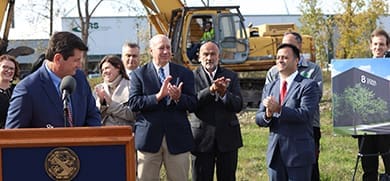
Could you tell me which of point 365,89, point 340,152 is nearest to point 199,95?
point 365,89

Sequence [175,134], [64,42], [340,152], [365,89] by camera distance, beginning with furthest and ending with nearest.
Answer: [340,152], [365,89], [175,134], [64,42]

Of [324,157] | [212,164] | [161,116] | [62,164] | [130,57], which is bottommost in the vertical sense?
[324,157]

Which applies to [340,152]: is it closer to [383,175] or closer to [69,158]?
[383,175]

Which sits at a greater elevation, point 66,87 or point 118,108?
point 66,87

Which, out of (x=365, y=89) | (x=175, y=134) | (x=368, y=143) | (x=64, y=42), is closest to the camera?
(x=64, y=42)

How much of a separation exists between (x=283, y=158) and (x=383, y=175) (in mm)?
1874

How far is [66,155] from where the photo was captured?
3.51 metres

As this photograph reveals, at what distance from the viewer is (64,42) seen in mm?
4332

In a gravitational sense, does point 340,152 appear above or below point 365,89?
below

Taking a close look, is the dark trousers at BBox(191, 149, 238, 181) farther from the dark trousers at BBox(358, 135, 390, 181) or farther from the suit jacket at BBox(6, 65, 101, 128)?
the suit jacket at BBox(6, 65, 101, 128)

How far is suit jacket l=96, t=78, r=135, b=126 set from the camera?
21.6 feet

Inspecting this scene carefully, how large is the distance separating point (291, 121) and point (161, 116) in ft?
3.95

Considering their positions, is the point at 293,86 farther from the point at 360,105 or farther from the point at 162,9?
the point at 162,9

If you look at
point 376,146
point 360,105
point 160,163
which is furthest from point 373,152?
point 160,163
